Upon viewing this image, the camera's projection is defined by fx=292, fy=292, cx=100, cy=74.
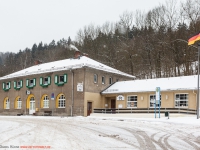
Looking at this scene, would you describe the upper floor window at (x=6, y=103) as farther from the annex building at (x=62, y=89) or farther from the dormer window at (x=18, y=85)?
the dormer window at (x=18, y=85)

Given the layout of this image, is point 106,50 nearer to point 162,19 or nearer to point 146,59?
point 146,59

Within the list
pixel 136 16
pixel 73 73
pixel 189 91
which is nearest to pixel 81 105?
pixel 73 73

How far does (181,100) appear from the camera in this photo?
104 feet

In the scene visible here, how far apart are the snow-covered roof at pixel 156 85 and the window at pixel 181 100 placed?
991 millimetres

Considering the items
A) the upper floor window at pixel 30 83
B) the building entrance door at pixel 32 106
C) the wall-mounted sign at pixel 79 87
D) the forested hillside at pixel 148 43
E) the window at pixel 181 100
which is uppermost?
the forested hillside at pixel 148 43

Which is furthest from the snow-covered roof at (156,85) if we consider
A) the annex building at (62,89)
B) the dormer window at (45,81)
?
the dormer window at (45,81)

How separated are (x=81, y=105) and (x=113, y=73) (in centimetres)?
816

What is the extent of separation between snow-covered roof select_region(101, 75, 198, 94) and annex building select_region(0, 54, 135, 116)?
1966 mm

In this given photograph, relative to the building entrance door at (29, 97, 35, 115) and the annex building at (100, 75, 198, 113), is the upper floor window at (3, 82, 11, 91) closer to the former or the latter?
the building entrance door at (29, 97, 35, 115)

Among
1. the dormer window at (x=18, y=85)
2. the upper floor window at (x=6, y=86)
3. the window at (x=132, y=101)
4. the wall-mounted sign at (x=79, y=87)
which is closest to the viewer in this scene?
the wall-mounted sign at (x=79, y=87)

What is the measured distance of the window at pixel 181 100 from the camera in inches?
1236

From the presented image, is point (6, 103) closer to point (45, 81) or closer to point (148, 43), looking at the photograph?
point (45, 81)

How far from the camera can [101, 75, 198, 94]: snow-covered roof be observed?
3198 centimetres

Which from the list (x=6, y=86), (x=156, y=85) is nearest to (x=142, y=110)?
(x=156, y=85)
